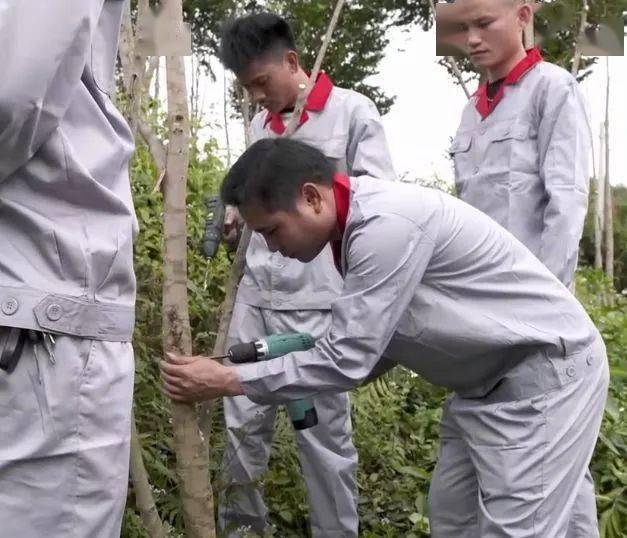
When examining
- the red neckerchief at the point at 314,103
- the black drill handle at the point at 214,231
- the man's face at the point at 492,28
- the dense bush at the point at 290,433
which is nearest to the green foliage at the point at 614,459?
the dense bush at the point at 290,433

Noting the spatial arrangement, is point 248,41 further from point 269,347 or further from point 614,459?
point 614,459

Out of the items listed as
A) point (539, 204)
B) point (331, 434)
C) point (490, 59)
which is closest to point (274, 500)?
point (331, 434)

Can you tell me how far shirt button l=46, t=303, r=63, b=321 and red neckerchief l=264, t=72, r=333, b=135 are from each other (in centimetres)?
205

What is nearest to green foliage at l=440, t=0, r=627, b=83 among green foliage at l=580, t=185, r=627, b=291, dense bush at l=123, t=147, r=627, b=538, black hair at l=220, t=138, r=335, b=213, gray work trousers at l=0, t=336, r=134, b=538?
dense bush at l=123, t=147, r=627, b=538

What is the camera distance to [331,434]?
344cm

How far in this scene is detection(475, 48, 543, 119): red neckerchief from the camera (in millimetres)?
3299

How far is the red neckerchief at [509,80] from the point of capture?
3.30 metres

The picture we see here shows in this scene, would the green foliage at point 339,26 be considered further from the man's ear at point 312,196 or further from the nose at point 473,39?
the man's ear at point 312,196

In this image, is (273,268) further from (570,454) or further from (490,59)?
(570,454)

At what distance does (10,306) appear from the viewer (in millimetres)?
1570

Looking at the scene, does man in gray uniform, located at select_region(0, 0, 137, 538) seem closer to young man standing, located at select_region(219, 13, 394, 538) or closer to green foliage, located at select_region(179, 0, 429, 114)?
young man standing, located at select_region(219, 13, 394, 538)

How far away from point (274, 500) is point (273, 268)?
1.02 meters

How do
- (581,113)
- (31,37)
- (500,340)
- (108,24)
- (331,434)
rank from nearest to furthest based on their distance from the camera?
(31,37)
(108,24)
(500,340)
(581,113)
(331,434)

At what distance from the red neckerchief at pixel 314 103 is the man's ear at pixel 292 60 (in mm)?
102
